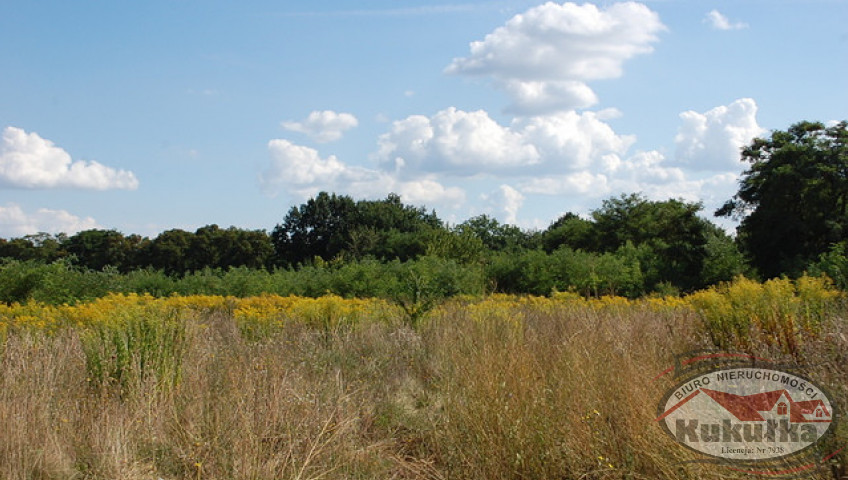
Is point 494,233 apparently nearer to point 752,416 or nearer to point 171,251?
point 171,251

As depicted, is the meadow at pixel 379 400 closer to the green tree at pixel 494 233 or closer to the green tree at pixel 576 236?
the green tree at pixel 576 236

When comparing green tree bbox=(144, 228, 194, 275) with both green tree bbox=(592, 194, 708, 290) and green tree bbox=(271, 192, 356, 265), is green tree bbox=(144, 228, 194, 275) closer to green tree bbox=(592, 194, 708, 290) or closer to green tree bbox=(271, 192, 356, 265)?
green tree bbox=(271, 192, 356, 265)

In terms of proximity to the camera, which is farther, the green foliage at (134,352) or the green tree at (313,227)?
the green tree at (313,227)

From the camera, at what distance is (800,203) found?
25.0m

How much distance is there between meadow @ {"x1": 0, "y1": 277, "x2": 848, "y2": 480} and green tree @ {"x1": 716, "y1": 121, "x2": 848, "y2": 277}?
64.5 feet

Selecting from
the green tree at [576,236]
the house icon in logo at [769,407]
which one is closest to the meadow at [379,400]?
the house icon in logo at [769,407]

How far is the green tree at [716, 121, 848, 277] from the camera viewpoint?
2433cm

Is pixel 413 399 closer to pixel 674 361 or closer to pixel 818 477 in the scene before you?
pixel 674 361

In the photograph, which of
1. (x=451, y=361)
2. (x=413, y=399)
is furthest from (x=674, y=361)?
(x=413, y=399)

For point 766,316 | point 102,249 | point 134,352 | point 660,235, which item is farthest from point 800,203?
point 102,249

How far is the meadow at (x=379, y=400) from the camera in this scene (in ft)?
13.7

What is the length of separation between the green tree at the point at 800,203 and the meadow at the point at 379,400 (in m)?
19.7

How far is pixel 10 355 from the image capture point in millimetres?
5570

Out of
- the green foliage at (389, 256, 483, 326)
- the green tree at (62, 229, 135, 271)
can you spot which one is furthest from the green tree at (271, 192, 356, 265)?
the green foliage at (389, 256, 483, 326)
